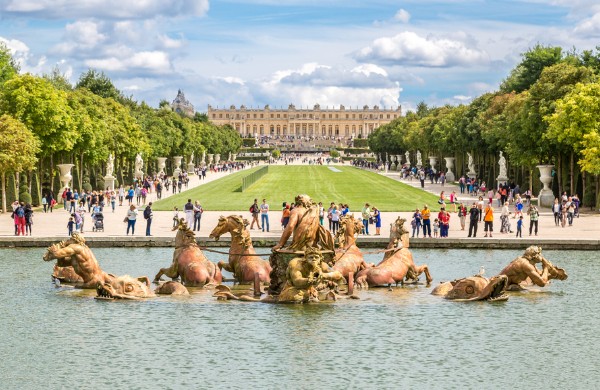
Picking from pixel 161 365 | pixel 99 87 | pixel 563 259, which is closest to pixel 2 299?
pixel 161 365

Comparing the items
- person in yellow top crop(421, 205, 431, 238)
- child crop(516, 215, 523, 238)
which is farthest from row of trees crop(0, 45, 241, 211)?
child crop(516, 215, 523, 238)

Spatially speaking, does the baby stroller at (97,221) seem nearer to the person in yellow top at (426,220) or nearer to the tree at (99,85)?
the person in yellow top at (426,220)

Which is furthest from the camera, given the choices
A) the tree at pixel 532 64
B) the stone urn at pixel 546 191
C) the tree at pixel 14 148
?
the tree at pixel 532 64

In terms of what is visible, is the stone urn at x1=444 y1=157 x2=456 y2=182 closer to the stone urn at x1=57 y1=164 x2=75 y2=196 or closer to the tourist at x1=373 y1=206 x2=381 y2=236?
the stone urn at x1=57 y1=164 x2=75 y2=196

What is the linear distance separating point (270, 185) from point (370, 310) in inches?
2817

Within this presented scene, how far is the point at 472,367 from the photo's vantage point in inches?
861

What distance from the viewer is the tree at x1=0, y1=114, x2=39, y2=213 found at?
57188 mm

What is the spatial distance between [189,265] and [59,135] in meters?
39.8

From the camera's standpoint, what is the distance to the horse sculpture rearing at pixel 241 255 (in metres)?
29.8

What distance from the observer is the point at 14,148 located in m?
57.5

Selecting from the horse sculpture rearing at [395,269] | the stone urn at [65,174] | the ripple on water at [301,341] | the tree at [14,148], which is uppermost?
the tree at [14,148]

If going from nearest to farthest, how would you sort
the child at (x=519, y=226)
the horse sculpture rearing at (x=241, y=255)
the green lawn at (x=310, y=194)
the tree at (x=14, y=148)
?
the horse sculpture rearing at (x=241, y=255) → the child at (x=519, y=226) → the tree at (x=14, y=148) → the green lawn at (x=310, y=194)

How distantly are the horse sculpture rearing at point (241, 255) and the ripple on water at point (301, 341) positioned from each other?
4.22 ft

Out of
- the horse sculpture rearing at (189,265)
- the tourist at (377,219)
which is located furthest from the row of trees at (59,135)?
the horse sculpture rearing at (189,265)
